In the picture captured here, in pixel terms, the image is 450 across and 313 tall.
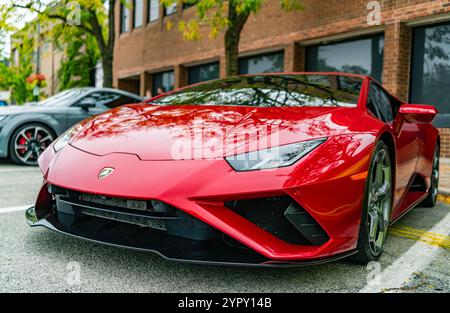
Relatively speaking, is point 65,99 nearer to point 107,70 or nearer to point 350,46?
point 107,70

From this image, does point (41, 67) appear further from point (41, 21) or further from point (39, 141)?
point (39, 141)

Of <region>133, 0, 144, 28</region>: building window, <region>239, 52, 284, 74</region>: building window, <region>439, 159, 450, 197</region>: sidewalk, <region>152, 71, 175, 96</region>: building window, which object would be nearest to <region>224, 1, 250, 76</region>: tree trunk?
<region>239, 52, 284, 74</region>: building window

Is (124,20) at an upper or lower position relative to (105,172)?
upper

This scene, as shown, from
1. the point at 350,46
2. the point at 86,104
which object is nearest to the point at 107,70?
the point at 86,104

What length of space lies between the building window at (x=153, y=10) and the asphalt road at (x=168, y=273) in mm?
16033

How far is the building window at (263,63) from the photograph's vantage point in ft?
41.7

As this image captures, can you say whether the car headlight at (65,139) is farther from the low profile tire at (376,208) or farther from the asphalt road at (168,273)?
the low profile tire at (376,208)

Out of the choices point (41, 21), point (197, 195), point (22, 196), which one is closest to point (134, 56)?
point (41, 21)

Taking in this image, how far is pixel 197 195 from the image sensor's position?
2.15m

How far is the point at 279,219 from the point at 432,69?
8.46 metres

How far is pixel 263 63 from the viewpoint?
13250 mm

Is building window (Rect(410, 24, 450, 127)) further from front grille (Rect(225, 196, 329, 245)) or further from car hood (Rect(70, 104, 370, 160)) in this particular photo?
front grille (Rect(225, 196, 329, 245))

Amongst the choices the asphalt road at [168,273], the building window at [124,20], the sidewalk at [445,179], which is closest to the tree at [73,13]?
the building window at [124,20]

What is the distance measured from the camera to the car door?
322 cm
